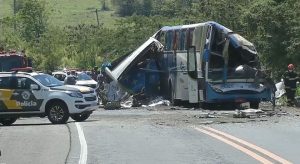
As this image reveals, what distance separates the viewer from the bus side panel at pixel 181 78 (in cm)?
Result: 2753

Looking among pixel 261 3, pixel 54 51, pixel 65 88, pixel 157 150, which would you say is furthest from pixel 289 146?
pixel 54 51

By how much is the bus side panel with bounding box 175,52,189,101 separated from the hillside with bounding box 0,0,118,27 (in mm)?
107048

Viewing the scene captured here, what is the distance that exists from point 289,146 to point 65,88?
1096cm

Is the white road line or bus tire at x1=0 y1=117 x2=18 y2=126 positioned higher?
the white road line

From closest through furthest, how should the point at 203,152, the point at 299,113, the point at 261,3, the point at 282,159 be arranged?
1. the point at 282,159
2. the point at 203,152
3. the point at 299,113
4. the point at 261,3

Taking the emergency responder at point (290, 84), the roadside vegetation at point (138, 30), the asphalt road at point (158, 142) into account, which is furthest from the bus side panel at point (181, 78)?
the roadside vegetation at point (138, 30)

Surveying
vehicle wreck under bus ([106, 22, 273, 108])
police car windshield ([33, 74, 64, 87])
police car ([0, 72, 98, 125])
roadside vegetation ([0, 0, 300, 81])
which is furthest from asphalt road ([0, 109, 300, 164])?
roadside vegetation ([0, 0, 300, 81])

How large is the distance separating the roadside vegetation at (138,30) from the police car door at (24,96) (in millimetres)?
16255

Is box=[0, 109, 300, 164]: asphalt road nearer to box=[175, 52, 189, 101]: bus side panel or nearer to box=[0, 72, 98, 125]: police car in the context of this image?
box=[0, 72, 98, 125]: police car

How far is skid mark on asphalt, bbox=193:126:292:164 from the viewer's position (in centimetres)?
1159

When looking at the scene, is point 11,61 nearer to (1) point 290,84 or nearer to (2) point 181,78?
(2) point 181,78

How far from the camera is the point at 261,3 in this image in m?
38.8

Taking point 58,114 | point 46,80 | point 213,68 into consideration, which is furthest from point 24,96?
point 213,68

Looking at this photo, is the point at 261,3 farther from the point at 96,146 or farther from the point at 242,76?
the point at 96,146
